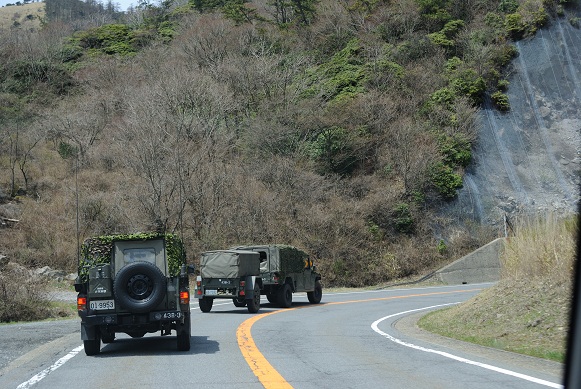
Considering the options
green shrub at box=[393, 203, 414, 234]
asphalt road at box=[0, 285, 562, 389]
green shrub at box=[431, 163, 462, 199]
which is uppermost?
green shrub at box=[431, 163, 462, 199]

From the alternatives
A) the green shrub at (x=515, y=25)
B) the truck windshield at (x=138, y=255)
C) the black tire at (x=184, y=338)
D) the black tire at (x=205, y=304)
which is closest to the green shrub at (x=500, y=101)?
the green shrub at (x=515, y=25)

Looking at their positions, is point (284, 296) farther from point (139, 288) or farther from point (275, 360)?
Answer: point (275, 360)

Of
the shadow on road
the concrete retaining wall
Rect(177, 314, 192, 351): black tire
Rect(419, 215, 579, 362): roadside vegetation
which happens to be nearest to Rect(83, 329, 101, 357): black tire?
the shadow on road

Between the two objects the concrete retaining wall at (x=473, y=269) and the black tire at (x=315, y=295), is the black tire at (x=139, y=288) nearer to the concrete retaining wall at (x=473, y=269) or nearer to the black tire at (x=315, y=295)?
the black tire at (x=315, y=295)

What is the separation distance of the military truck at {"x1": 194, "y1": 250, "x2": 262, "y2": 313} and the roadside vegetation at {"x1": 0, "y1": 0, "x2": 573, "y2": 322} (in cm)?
1720

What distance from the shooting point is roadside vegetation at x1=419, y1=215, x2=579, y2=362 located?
44.6 feet

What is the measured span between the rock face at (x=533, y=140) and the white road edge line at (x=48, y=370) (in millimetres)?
37009

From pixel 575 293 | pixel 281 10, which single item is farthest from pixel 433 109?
pixel 575 293

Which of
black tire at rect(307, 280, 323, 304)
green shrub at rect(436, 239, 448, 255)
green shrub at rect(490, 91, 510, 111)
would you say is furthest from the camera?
green shrub at rect(490, 91, 510, 111)

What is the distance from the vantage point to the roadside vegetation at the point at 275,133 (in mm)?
43625

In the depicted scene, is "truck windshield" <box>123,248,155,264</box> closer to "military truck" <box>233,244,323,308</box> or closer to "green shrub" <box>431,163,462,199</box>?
"military truck" <box>233,244,323,308</box>

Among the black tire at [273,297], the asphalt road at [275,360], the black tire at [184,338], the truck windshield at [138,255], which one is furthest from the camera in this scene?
the black tire at [273,297]

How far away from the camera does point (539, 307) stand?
1450 centimetres

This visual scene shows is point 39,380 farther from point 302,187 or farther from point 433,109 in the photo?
point 433,109
